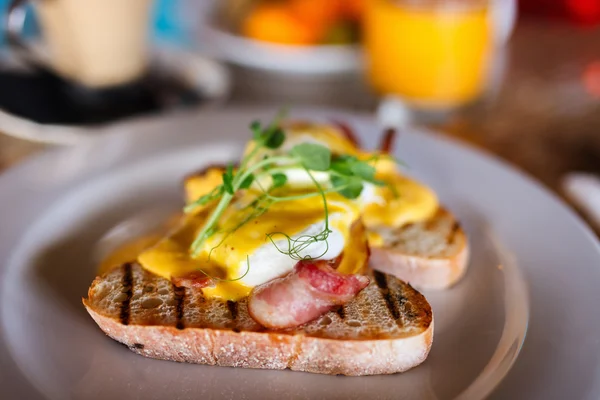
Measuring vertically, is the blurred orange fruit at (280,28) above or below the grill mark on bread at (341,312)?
above

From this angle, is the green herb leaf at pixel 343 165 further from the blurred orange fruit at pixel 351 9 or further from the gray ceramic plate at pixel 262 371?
the blurred orange fruit at pixel 351 9

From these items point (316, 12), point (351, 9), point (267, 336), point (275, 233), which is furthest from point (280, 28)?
point (267, 336)

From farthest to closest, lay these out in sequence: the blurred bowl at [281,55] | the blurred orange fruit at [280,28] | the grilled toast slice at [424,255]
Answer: the blurred orange fruit at [280,28]
the blurred bowl at [281,55]
the grilled toast slice at [424,255]

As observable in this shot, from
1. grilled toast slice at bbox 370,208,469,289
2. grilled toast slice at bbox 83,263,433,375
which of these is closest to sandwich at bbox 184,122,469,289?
grilled toast slice at bbox 370,208,469,289

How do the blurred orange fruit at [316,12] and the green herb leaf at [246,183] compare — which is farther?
the blurred orange fruit at [316,12]

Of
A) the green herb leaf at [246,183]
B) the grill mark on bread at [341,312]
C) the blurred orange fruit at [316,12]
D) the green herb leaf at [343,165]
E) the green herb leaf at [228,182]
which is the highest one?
the blurred orange fruit at [316,12]

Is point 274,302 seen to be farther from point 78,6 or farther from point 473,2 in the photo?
point 473,2

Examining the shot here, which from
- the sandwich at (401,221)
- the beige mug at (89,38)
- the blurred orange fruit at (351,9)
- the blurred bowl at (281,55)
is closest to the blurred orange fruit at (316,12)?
the blurred orange fruit at (351,9)

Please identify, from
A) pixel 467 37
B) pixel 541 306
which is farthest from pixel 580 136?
pixel 541 306
